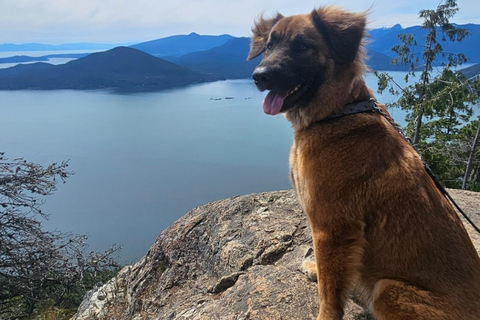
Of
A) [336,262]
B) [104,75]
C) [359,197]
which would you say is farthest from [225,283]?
[104,75]

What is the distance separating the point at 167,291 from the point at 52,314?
6289 millimetres

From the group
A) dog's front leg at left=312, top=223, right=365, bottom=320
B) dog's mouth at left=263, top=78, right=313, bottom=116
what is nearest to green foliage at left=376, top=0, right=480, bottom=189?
dog's mouth at left=263, top=78, right=313, bottom=116

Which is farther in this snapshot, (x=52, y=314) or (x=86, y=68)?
(x=86, y=68)

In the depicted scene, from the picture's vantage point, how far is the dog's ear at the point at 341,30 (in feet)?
10.4

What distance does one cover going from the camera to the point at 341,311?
2.71 meters

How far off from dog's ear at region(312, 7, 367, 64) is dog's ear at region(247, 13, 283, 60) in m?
0.69

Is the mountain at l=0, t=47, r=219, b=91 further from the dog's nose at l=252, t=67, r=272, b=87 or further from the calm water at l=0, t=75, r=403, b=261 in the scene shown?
the dog's nose at l=252, t=67, r=272, b=87

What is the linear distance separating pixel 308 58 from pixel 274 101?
0.52 metres

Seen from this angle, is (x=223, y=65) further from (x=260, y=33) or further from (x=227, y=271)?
(x=227, y=271)

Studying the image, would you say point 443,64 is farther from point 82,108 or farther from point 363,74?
point 82,108

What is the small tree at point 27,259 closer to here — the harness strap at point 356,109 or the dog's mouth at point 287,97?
the dog's mouth at point 287,97

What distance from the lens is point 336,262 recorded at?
2617mm

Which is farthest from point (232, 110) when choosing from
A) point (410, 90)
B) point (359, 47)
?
point (359, 47)

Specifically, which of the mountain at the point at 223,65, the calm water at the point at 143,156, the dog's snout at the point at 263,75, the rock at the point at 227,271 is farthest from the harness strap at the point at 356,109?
the mountain at the point at 223,65
